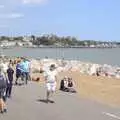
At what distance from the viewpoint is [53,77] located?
63.6ft

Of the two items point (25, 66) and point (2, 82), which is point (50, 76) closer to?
point (2, 82)

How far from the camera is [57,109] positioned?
18453 millimetres

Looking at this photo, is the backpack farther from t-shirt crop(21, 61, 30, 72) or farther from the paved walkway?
t-shirt crop(21, 61, 30, 72)

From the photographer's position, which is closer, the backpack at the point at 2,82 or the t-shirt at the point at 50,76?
Result: the backpack at the point at 2,82

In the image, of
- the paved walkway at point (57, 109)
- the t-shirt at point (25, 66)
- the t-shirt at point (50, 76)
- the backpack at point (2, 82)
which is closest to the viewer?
the paved walkway at point (57, 109)

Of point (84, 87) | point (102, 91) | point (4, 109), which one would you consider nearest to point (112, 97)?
point (102, 91)

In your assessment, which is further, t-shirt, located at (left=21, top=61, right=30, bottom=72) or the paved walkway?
t-shirt, located at (left=21, top=61, right=30, bottom=72)

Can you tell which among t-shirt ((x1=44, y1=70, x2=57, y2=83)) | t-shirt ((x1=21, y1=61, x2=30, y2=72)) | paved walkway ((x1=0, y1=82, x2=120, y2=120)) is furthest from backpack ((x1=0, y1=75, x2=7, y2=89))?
t-shirt ((x1=21, y1=61, x2=30, y2=72))

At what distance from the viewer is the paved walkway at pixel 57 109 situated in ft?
55.6

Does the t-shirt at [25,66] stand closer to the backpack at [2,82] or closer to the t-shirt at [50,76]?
the t-shirt at [50,76]

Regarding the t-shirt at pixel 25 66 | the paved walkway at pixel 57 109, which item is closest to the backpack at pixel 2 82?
the paved walkway at pixel 57 109

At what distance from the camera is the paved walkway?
1694cm

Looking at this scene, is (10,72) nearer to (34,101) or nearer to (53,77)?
(34,101)

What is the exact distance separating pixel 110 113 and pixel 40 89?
8.45 m
